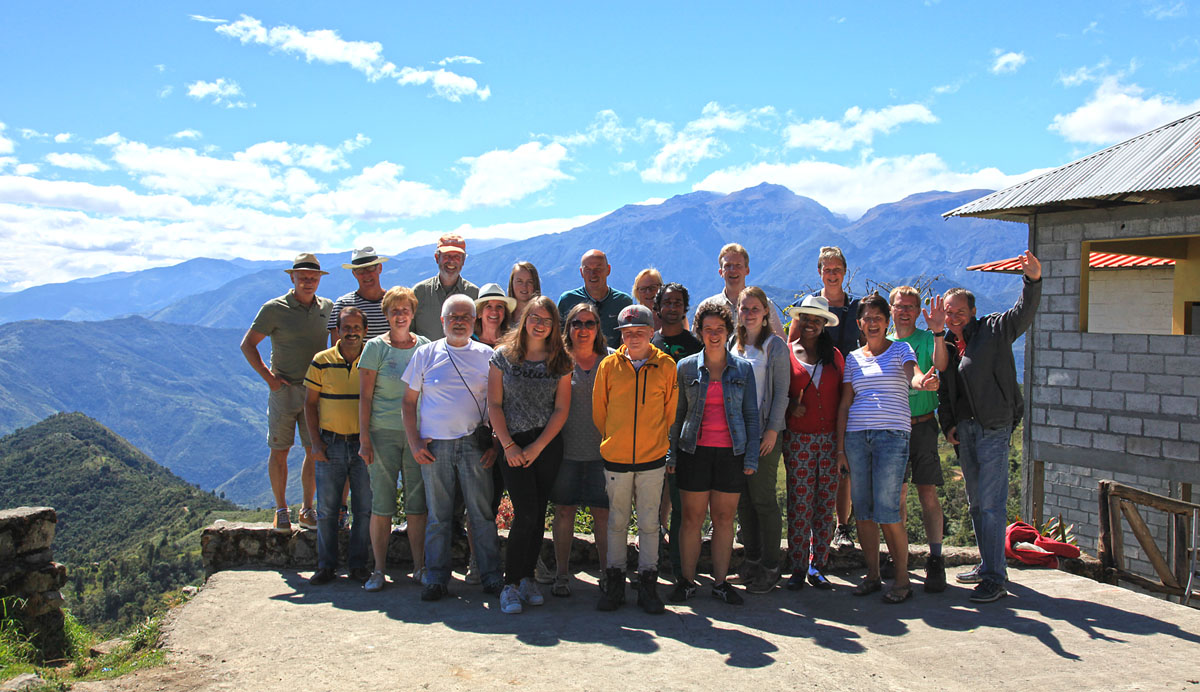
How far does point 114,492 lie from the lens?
7250cm

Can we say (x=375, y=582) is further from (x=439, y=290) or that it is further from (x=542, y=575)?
(x=439, y=290)

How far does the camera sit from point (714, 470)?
4750 millimetres

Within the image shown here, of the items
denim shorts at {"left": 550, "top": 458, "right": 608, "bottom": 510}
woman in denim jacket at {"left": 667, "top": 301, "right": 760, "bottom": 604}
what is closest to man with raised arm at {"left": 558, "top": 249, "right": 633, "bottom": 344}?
woman in denim jacket at {"left": 667, "top": 301, "right": 760, "bottom": 604}

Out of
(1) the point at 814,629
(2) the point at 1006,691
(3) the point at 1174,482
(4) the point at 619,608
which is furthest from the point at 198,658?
(3) the point at 1174,482

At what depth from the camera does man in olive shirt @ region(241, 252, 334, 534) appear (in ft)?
19.5

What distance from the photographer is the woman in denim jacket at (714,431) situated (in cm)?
474

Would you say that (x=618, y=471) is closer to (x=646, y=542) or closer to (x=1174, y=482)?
(x=646, y=542)

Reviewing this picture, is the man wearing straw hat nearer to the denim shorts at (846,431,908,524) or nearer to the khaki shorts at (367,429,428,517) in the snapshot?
the khaki shorts at (367,429,428,517)

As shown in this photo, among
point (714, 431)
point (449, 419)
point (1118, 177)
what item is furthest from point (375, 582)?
point (1118, 177)

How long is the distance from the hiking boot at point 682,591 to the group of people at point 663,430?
0.01 m

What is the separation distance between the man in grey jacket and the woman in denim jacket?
1.44m

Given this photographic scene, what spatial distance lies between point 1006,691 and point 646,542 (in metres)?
1.97

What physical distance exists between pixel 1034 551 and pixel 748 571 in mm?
2471

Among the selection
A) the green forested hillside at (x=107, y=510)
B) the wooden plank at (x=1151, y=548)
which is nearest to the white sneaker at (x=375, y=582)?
the wooden plank at (x=1151, y=548)
